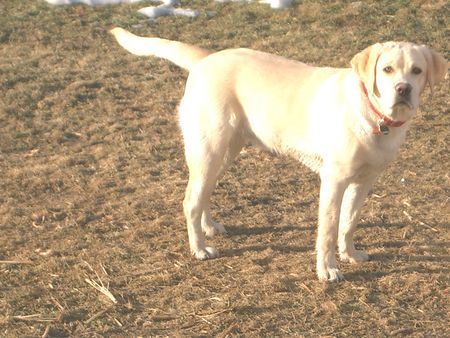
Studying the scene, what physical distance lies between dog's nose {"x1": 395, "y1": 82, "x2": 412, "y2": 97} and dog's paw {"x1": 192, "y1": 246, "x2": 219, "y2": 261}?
159 cm

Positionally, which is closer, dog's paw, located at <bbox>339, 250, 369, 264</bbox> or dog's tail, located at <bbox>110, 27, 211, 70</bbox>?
dog's paw, located at <bbox>339, 250, 369, 264</bbox>

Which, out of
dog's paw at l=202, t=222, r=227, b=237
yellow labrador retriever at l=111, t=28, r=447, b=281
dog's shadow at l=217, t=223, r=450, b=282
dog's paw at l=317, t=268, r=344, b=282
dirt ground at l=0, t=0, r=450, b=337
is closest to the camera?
yellow labrador retriever at l=111, t=28, r=447, b=281

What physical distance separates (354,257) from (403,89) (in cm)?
123

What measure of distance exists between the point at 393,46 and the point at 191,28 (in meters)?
5.65

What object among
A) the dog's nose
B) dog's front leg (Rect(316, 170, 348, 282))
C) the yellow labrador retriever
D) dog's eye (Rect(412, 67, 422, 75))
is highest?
dog's eye (Rect(412, 67, 422, 75))

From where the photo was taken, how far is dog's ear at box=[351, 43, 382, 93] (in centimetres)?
382

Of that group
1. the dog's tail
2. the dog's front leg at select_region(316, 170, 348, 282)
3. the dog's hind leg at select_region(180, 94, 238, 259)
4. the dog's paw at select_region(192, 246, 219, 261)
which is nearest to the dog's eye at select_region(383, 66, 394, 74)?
the dog's front leg at select_region(316, 170, 348, 282)

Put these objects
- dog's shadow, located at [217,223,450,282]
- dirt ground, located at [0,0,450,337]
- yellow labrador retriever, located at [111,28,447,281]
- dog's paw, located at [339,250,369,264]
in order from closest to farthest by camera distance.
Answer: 1. yellow labrador retriever, located at [111,28,447,281]
2. dirt ground, located at [0,0,450,337]
3. dog's shadow, located at [217,223,450,282]
4. dog's paw, located at [339,250,369,264]

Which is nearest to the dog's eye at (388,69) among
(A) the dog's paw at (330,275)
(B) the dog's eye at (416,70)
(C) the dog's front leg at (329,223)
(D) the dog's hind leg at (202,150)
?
(B) the dog's eye at (416,70)

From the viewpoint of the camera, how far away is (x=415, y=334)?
12.5ft

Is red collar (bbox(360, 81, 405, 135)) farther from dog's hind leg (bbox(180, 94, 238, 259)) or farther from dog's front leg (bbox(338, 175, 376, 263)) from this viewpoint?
dog's hind leg (bbox(180, 94, 238, 259))

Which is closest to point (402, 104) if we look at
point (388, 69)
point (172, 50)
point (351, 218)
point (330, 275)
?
point (388, 69)

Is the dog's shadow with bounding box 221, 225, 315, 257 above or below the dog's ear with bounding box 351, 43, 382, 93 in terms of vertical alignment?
below

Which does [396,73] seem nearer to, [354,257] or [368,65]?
[368,65]
